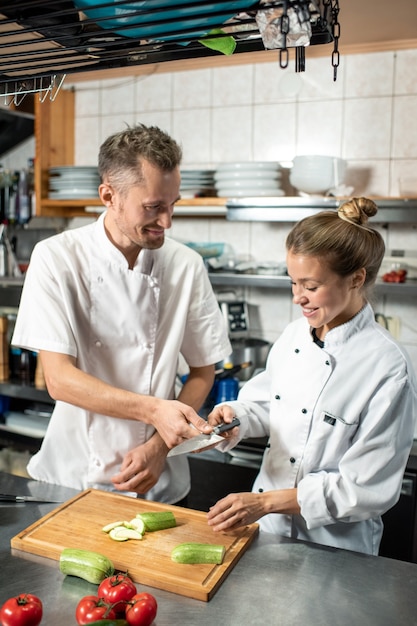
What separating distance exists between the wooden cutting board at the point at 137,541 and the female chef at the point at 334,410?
0.19 feet

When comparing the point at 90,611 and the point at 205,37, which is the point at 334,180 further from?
the point at 90,611

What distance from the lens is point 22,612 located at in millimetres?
973

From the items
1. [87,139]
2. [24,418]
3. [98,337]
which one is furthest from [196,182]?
[24,418]

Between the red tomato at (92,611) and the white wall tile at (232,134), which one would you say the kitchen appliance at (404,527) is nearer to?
the red tomato at (92,611)

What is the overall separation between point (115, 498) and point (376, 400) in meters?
0.68

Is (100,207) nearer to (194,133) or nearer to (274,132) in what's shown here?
(194,133)

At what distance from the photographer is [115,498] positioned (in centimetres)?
151

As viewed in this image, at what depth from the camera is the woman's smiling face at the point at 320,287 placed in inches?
57.9

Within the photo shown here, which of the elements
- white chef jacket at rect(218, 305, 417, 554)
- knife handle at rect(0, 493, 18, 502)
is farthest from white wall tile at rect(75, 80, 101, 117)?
knife handle at rect(0, 493, 18, 502)

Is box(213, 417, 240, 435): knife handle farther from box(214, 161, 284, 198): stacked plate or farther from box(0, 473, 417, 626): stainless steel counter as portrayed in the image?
box(214, 161, 284, 198): stacked plate

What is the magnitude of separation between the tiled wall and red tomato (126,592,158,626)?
1873 mm

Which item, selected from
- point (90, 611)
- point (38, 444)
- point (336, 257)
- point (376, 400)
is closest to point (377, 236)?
point (336, 257)

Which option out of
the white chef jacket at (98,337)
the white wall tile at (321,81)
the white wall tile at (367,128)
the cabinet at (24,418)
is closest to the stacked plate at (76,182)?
the cabinet at (24,418)

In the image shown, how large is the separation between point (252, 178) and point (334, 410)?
1.51m
